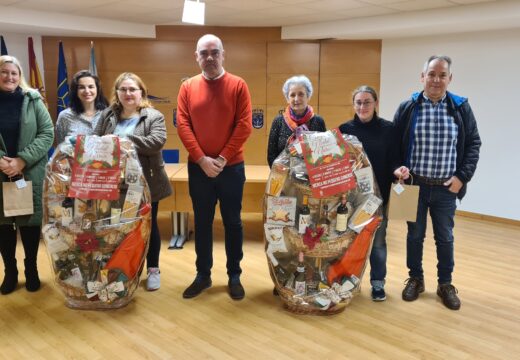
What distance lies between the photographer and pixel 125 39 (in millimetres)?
5414

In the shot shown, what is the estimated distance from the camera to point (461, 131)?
2434 mm

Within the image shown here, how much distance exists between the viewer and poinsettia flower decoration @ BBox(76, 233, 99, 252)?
7.77 feet

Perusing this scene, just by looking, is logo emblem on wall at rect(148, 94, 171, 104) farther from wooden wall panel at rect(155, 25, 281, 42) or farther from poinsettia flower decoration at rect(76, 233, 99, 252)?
poinsettia flower decoration at rect(76, 233, 99, 252)

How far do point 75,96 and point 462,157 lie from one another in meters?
2.43

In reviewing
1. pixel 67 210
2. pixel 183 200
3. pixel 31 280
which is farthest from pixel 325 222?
pixel 31 280

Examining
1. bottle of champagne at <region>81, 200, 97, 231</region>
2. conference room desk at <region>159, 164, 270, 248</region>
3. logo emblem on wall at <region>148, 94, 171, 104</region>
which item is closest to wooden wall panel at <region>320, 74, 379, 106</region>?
logo emblem on wall at <region>148, 94, 171, 104</region>

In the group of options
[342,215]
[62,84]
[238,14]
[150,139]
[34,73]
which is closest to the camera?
[342,215]

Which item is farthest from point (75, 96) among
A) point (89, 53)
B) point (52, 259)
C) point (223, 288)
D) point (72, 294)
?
point (89, 53)

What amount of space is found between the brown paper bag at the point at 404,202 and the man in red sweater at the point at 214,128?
86 cm

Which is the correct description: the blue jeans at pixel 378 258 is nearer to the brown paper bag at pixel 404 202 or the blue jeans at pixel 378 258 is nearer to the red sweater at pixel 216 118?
the brown paper bag at pixel 404 202

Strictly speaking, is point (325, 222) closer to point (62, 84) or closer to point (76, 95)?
point (76, 95)

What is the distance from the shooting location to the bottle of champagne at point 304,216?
2.32 m

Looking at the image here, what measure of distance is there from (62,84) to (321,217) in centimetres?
411

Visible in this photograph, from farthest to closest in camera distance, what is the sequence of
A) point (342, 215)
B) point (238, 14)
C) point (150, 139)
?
point (238, 14) < point (150, 139) < point (342, 215)
